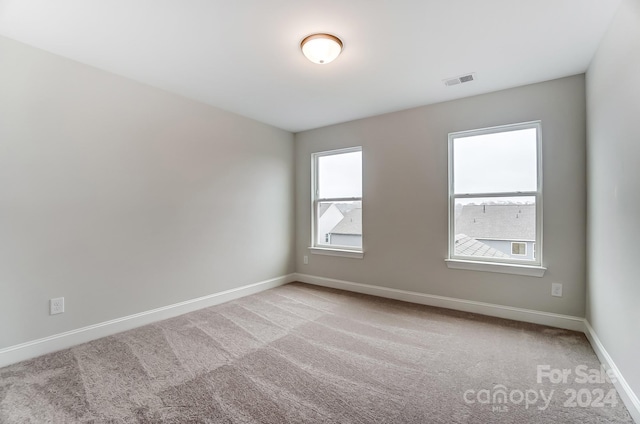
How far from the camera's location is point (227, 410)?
1.66 metres

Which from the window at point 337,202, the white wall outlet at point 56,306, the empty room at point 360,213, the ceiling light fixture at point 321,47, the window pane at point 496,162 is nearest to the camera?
the empty room at point 360,213

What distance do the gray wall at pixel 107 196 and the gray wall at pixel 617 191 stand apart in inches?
145

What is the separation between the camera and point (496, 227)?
3.16 meters

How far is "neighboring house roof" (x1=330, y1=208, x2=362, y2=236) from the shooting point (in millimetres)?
4193

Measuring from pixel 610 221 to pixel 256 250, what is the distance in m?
3.71

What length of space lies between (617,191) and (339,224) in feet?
10.1

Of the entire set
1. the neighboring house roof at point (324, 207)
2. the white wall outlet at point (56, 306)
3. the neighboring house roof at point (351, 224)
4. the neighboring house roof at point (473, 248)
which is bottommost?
the white wall outlet at point (56, 306)

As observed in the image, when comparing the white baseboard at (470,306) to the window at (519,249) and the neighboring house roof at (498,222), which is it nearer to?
the window at (519,249)

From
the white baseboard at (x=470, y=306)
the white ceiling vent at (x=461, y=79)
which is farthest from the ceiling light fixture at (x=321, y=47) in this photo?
the white baseboard at (x=470, y=306)

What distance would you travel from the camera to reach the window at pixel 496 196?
297 centimetres

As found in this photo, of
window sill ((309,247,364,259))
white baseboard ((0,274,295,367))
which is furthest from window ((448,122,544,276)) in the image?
white baseboard ((0,274,295,367))

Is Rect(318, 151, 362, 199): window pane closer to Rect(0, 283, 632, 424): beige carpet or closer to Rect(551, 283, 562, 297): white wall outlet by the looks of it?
Rect(0, 283, 632, 424): beige carpet

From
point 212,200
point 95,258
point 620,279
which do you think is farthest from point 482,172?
point 95,258

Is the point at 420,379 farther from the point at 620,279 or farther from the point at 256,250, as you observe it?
the point at 256,250
